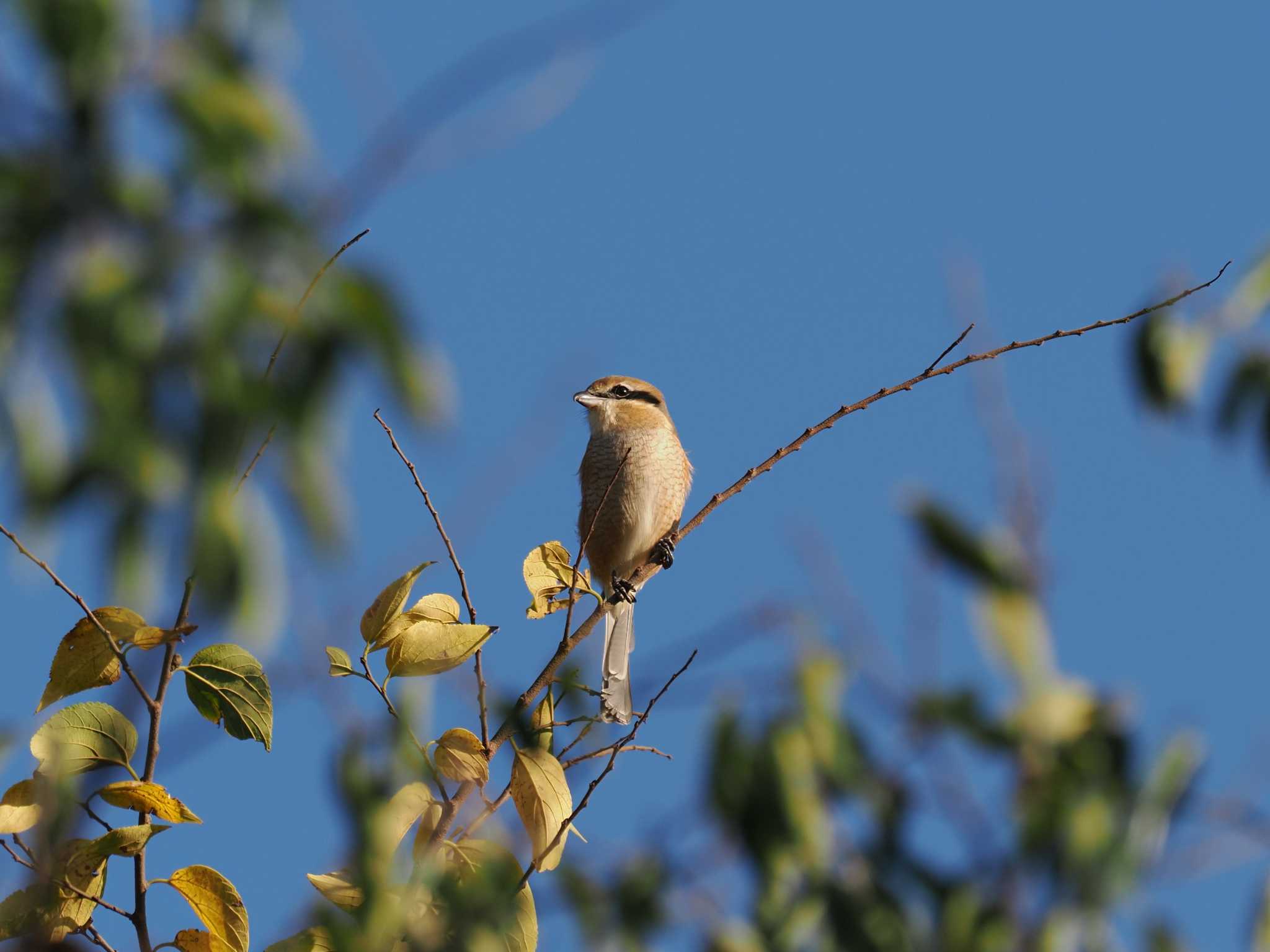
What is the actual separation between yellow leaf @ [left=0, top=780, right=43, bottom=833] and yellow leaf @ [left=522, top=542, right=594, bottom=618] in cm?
114

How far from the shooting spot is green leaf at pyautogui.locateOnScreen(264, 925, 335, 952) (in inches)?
85.4

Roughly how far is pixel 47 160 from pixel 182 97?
0.16 meters

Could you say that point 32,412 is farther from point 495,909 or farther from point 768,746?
point 768,746

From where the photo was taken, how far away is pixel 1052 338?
3127 millimetres

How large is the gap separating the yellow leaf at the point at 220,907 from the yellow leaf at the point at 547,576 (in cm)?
101

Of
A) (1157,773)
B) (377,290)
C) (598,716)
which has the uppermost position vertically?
(598,716)

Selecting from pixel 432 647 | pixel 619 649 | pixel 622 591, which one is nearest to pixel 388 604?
pixel 432 647

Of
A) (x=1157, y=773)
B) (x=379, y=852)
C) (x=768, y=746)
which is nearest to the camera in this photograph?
(x=379, y=852)

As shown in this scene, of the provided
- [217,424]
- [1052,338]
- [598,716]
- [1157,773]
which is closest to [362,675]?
[598,716]

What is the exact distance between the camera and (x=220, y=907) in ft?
7.44

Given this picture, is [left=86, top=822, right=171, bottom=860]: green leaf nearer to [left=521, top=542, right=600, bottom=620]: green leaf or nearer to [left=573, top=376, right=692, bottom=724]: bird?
[left=521, top=542, right=600, bottom=620]: green leaf

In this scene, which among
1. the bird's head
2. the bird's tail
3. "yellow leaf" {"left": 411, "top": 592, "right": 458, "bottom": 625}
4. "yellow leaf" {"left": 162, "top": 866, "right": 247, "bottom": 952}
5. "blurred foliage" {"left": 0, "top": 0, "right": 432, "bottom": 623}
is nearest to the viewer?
"blurred foliage" {"left": 0, "top": 0, "right": 432, "bottom": 623}

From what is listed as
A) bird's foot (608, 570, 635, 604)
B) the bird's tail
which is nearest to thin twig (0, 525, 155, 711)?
bird's foot (608, 570, 635, 604)

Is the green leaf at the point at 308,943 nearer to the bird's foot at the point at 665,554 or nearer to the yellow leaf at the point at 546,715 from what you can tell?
the yellow leaf at the point at 546,715
